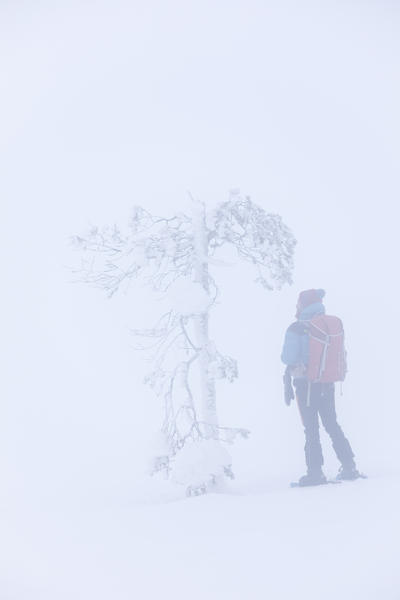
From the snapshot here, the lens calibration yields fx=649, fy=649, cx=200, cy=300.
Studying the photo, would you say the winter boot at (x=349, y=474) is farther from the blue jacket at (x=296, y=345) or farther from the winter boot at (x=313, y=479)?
the blue jacket at (x=296, y=345)

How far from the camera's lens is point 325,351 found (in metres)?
6.68

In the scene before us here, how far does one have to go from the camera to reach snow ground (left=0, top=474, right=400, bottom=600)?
12.5 ft

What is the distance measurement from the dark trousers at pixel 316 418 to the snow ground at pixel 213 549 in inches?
36.5

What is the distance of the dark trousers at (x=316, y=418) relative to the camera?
264 inches

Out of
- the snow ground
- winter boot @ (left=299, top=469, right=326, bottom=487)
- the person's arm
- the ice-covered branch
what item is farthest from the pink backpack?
the snow ground

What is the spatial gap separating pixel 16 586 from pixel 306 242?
116903 millimetres

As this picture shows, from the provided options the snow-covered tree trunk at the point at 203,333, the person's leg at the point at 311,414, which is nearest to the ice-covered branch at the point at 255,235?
the snow-covered tree trunk at the point at 203,333

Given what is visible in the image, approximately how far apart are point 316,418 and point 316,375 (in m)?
0.49

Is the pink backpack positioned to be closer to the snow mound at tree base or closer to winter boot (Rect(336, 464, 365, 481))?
winter boot (Rect(336, 464, 365, 481))

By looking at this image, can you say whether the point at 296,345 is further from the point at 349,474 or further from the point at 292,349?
the point at 349,474

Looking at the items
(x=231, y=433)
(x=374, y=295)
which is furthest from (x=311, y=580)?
(x=374, y=295)

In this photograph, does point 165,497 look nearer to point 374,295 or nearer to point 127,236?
point 127,236

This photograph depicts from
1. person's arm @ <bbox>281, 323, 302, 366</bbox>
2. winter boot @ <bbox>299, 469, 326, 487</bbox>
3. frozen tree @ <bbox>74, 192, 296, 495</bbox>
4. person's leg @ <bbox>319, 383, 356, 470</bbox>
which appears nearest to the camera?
winter boot @ <bbox>299, 469, 326, 487</bbox>

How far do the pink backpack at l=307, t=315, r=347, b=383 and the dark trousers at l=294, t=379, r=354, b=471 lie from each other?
0.46ft
